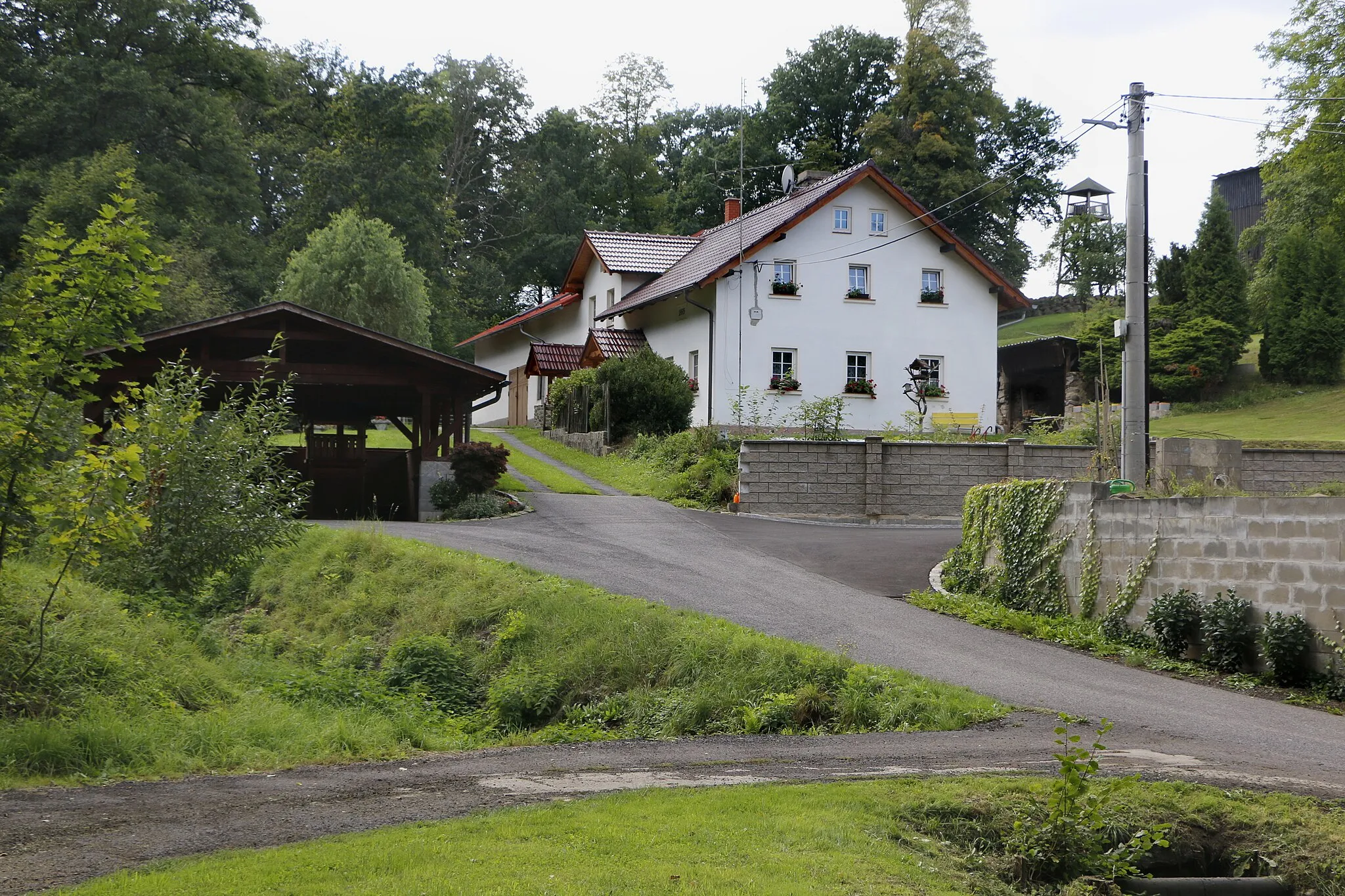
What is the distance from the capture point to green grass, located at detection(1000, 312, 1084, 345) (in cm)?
5562

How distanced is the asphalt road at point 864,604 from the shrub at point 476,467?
1106mm

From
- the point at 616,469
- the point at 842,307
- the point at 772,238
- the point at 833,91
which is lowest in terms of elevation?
the point at 616,469

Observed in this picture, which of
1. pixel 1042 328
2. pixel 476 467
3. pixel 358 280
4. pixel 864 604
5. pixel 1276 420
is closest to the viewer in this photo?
pixel 864 604

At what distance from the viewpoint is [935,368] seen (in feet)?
118

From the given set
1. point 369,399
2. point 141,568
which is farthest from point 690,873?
point 369,399

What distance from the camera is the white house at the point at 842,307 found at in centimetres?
3391

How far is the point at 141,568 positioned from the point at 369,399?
17.2 meters

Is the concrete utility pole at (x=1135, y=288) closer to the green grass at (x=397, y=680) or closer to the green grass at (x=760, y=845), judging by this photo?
the green grass at (x=397, y=680)

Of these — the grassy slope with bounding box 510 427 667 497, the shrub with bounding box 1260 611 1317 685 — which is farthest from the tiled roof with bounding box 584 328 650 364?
the shrub with bounding box 1260 611 1317 685

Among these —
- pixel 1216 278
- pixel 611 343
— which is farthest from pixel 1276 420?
pixel 611 343

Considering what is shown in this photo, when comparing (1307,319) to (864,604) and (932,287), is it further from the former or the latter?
(864,604)

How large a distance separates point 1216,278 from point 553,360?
73.3ft

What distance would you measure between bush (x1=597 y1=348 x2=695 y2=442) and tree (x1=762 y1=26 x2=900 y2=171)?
87.4ft

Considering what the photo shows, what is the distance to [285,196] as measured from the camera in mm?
62000
